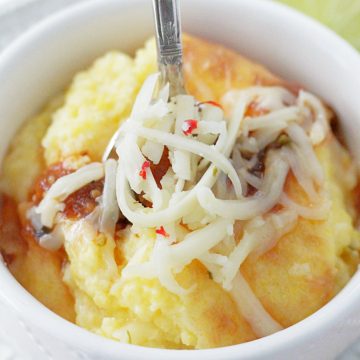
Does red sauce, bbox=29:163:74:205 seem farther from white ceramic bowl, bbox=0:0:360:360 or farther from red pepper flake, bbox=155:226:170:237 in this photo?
red pepper flake, bbox=155:226:170:237

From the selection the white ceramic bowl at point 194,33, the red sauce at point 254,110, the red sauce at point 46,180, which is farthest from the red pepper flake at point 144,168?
the white ceramic bowl at point 194,33

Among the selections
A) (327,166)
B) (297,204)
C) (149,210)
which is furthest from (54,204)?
(327,166)

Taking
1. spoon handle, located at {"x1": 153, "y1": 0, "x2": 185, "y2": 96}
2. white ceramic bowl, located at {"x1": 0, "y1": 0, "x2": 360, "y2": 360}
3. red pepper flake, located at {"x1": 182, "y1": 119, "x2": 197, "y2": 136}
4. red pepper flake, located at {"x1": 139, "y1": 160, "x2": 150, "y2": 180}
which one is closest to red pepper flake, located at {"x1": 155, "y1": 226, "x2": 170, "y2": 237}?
red pepper flake, located at {"x1": 139, "y1": 160, "x2": 150, "y2": 180}

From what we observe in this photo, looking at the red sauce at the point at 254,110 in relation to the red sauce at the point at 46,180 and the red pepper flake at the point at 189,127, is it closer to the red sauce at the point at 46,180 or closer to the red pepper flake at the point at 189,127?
the red pepper flake at the point at 189,127

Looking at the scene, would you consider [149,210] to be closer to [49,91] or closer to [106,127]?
[106,127]

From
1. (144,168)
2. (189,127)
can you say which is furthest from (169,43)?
(144,168)

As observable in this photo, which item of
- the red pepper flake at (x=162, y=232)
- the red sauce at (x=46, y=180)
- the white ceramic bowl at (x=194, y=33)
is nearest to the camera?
the red pepper flake at (x=162, y=232)

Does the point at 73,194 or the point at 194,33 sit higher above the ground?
the point at 194,33

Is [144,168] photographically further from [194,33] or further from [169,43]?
[194,33]
